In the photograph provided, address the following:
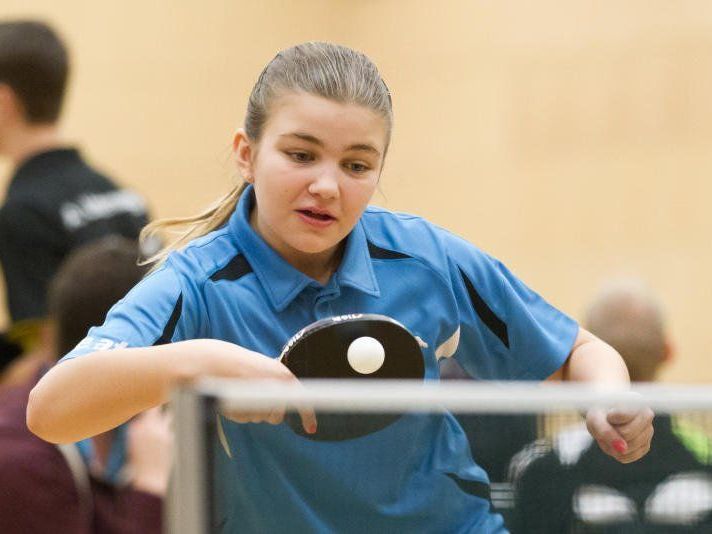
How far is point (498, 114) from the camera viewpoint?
31.4 ft

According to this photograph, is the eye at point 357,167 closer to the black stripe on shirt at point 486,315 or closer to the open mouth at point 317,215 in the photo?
the open mouth at point 317,215

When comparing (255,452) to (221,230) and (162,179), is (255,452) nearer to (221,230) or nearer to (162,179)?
(221,230)

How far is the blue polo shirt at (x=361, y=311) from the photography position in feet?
7.07

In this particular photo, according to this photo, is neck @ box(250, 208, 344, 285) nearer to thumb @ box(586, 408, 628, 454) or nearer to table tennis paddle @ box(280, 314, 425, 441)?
table tennis paddle @ box(280, 314, 425, 441)

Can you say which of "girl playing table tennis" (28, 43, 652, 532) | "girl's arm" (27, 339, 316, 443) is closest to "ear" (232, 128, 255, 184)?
"girl playing table tennis" (28, 43, 652, 532)

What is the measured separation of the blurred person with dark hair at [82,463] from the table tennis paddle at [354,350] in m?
1.21

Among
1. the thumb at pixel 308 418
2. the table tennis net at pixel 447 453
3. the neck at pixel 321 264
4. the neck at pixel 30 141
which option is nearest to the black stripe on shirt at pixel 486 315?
the neck at pixel 321 264

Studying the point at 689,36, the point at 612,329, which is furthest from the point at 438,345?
the point at 689,36

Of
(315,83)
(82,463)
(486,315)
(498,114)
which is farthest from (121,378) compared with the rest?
(498,114)

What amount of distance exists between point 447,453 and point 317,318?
43 cm

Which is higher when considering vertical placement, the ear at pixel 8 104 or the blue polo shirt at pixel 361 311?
the blue polo shirt at pixel 361 311

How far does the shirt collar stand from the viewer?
8.66 ft

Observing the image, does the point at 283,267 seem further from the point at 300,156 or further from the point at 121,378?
the point at 121,378

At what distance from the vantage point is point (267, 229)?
2717mm
